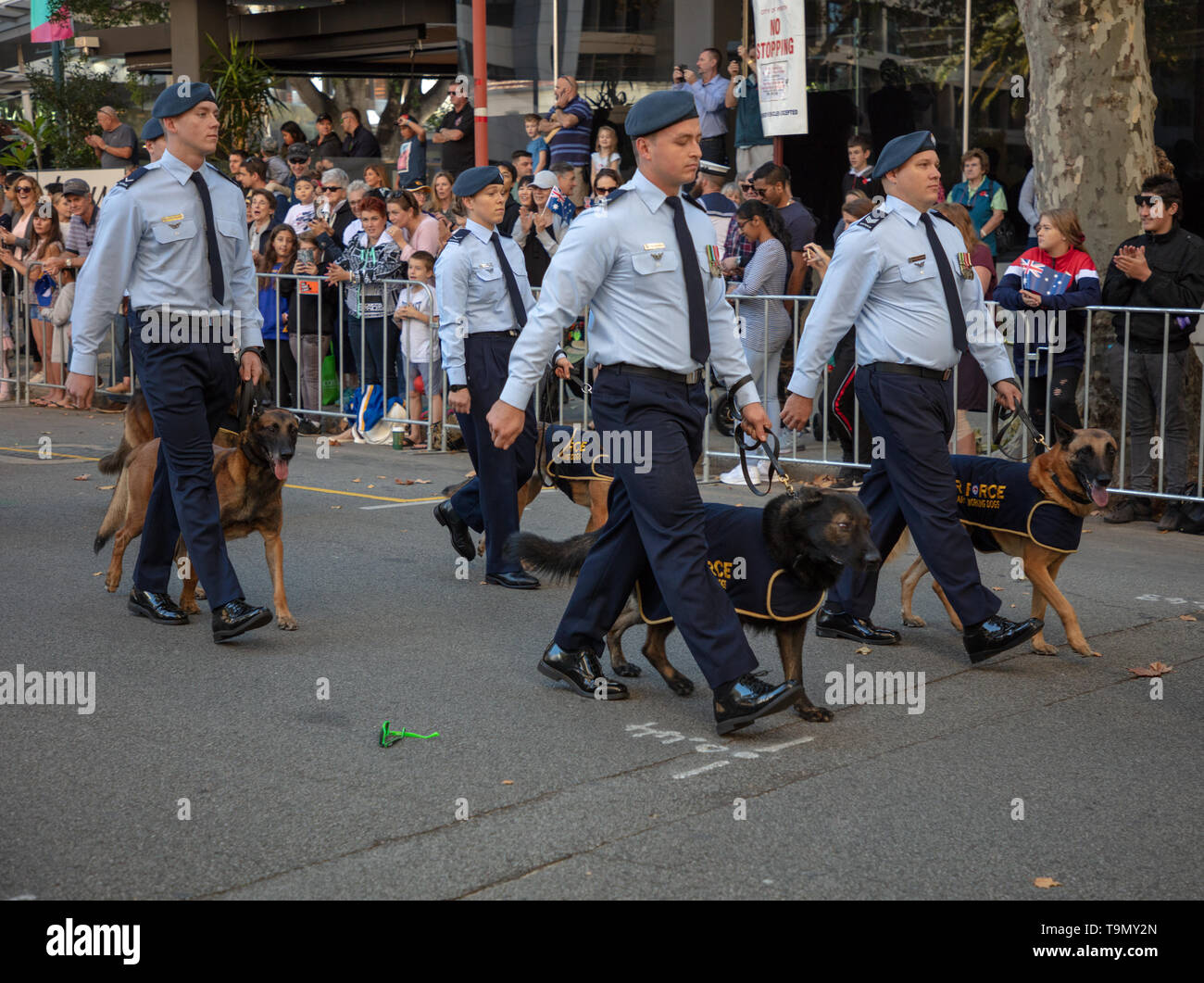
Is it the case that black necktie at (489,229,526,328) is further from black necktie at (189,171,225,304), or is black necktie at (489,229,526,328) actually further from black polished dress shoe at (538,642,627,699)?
black polished dress shoe at (538,642,627,699)

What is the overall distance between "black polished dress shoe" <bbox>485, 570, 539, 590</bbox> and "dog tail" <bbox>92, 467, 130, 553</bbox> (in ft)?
6.49

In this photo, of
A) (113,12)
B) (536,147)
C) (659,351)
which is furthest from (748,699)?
(113,12)

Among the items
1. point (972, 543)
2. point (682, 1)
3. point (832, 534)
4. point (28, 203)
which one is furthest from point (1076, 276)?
point (28, 203)

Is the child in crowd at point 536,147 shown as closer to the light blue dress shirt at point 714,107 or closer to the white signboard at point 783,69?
the light blue dress shirt at point 714,107

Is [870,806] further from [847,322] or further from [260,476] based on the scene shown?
[260,476]

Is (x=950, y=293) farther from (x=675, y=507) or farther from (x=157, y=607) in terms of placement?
(x=157, y=607)

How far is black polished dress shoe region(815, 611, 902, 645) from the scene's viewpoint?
671cm

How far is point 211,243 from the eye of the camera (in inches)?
260

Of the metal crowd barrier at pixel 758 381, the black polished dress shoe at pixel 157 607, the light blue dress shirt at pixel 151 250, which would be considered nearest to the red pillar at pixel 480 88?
the metal crowd barrier at pixel 758 381

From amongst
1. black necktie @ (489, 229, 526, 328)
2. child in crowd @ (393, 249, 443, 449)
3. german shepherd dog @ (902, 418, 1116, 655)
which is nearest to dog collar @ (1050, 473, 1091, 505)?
german shepherd dog @ (902, 418, 1116, 655)

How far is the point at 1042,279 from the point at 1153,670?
13.9ft

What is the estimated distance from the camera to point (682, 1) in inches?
661

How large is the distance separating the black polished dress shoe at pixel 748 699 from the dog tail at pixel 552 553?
97 cm

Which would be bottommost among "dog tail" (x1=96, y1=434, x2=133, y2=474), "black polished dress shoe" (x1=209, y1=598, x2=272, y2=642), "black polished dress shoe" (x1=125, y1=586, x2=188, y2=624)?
"black polished dress shoe" (x1=125, y1=586, x2=188, y2=624)
